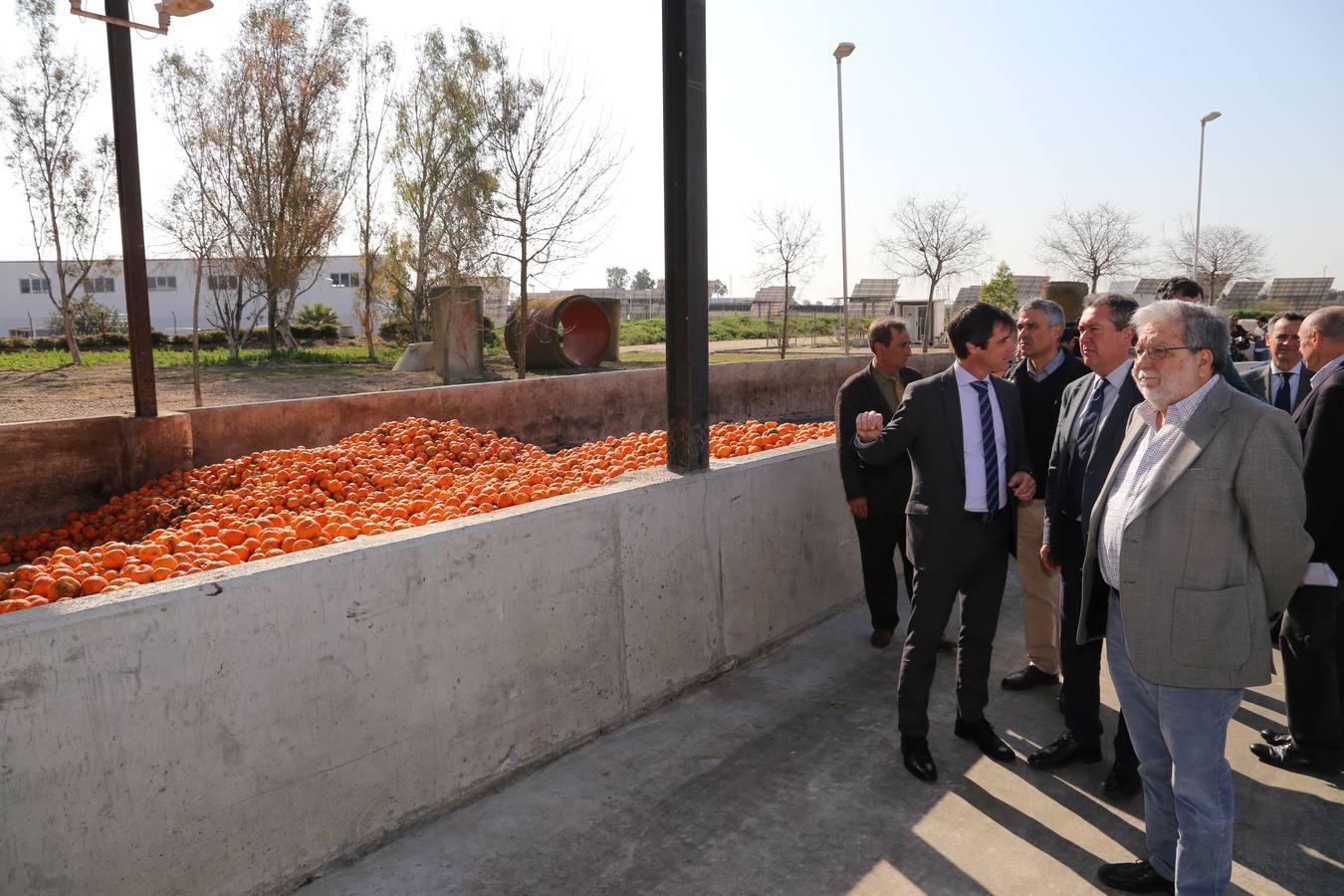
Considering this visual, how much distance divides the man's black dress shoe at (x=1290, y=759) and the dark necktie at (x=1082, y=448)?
133 centimetres

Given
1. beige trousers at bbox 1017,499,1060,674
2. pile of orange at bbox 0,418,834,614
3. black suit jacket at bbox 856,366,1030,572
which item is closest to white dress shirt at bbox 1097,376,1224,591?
black suit jacket at bbox 856,366,1030,572

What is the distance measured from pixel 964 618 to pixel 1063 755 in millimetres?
662

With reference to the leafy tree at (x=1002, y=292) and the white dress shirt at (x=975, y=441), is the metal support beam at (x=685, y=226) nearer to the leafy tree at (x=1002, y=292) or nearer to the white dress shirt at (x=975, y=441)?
the white dress shirt at (x=975, y=441)

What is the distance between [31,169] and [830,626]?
25784mm

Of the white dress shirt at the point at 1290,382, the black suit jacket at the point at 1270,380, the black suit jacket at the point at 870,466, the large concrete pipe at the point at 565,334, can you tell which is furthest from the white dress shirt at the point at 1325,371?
the large concrete pipe at the point at 565,334

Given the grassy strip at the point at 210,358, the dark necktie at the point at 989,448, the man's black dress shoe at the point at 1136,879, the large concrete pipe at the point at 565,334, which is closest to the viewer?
the man's black dress shoe at the point at 1136,879

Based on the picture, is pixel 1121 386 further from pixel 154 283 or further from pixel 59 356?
pixel 154 283

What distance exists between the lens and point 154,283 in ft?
172

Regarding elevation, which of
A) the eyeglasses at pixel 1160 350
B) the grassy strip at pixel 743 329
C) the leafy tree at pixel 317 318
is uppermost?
the leafy tree at pixel 317 318

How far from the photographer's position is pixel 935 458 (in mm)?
3674

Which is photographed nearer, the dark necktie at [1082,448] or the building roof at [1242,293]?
the dark necktie at [1082,448]

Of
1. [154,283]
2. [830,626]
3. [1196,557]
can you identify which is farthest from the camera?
[154,283]

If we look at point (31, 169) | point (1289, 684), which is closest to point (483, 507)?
point (1289, 684)

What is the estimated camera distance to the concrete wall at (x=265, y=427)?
7266mm
